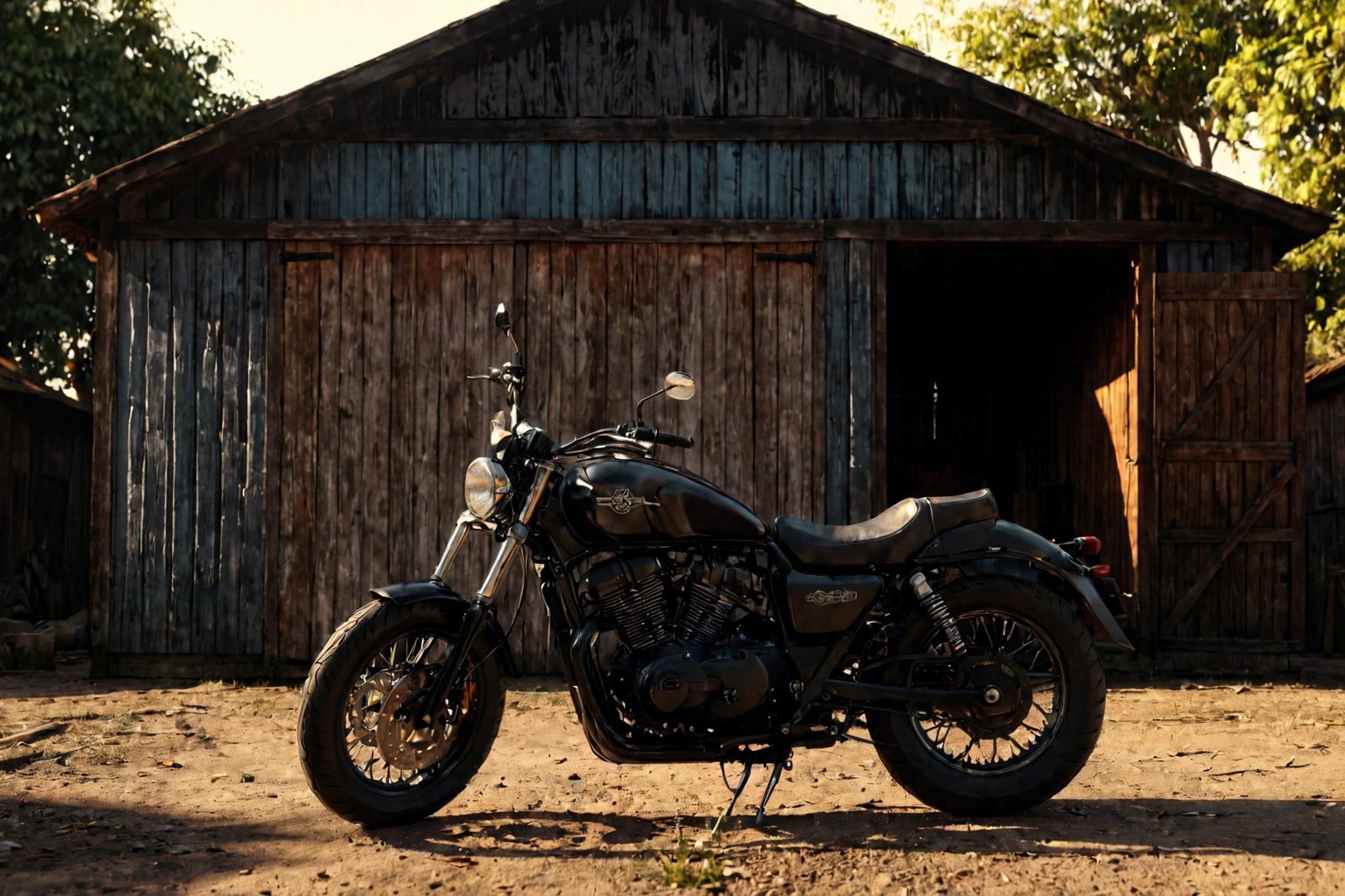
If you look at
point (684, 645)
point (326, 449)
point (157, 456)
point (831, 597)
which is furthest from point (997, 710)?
point (157, 456)

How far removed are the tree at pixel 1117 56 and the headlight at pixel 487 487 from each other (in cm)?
1738

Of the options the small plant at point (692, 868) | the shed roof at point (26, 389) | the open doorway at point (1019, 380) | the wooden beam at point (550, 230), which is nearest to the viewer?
the small plant at point (692, 868)

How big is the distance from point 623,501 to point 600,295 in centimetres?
463

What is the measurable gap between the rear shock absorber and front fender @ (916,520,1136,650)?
0.09 meters

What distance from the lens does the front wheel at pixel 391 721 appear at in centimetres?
394

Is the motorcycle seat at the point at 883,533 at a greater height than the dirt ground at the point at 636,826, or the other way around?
the motorcycle seat at the point at 883,533

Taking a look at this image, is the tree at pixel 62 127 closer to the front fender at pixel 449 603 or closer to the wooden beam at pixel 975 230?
the wooden beam at pixel 975 230

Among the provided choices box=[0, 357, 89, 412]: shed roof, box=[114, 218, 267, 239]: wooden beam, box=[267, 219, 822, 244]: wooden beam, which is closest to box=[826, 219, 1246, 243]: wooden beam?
box=[267, 219, 822, 244]: wooden beam

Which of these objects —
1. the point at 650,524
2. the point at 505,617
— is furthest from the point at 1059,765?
the point at 505,617

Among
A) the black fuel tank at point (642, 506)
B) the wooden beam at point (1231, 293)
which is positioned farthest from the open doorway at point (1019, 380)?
the black fuel tank at point (642, 506)

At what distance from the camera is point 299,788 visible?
4992 millimetres

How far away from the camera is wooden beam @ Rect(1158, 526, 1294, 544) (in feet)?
27.8

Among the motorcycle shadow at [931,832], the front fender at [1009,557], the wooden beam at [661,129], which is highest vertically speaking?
the wooden beam at [661,129]

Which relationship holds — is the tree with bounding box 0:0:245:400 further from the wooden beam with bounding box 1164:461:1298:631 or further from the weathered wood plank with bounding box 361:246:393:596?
the wooden beam with bounding box 1164:461:1298:631
